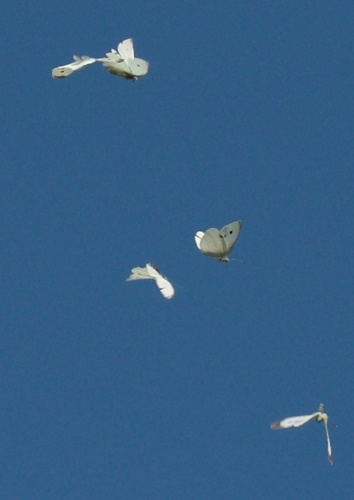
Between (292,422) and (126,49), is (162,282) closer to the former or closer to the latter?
(292,422)

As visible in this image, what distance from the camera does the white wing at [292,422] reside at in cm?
1206

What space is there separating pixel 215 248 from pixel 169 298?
107cm

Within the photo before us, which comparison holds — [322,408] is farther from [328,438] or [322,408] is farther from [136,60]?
[136,60]

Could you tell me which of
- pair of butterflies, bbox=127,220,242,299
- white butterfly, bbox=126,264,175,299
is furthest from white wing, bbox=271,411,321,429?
pair of butterflies, bbox=127,220,242,299

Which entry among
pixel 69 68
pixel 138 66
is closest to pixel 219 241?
pixel 138 66

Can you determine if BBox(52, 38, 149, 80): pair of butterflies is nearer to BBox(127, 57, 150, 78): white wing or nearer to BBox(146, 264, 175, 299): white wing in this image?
BBox(127, 57, 150, 78): white wing

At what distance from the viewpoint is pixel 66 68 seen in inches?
504

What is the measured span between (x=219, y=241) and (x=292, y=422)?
6.65 feet

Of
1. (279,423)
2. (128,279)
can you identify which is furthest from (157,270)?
(279,423)

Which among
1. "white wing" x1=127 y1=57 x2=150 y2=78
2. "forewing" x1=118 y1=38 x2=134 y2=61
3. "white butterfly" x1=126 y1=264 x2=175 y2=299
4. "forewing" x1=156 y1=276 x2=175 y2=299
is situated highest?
"forewing" x1=118 y1=38 x2=134 y2=61

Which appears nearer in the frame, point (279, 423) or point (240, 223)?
point (279, 423)

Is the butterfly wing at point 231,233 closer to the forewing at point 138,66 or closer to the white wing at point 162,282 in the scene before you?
the white wing at point 162,282

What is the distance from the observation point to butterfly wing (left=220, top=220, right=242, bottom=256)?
1335cm

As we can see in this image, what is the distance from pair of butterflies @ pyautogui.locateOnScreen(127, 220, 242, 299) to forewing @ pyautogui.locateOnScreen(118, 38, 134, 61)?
5.95 feet
